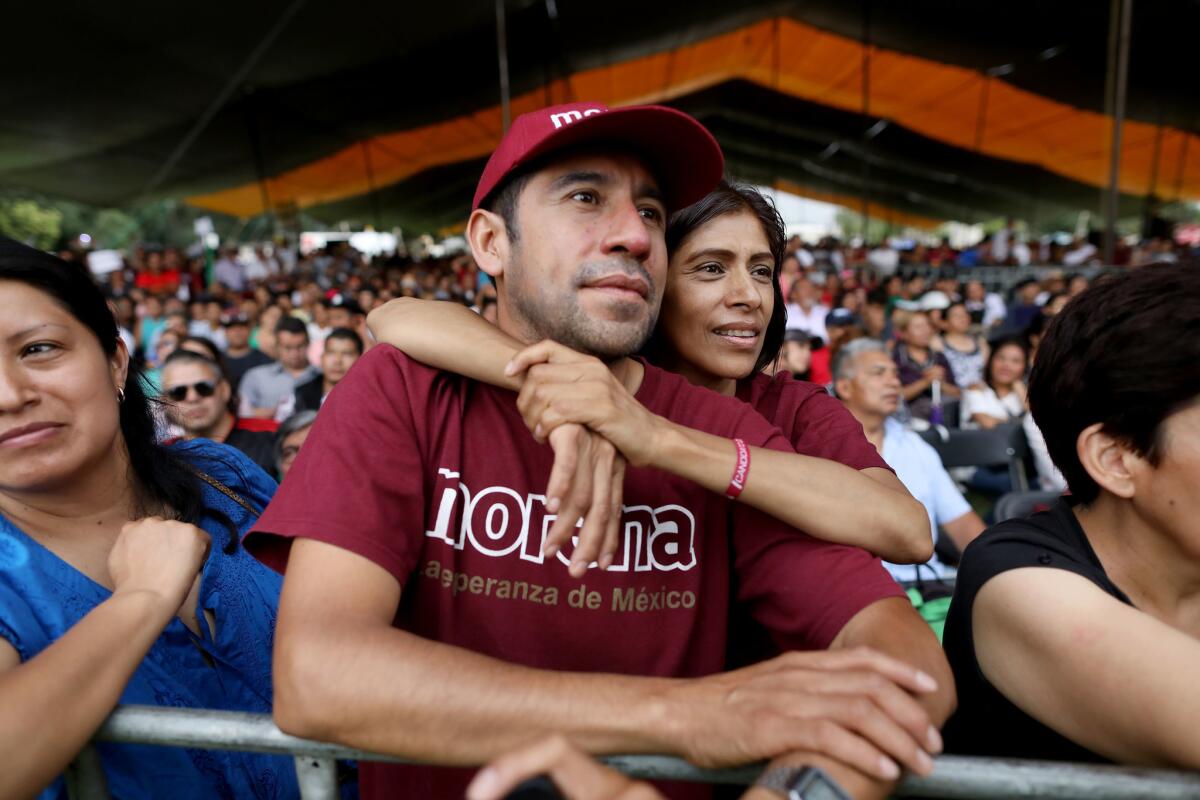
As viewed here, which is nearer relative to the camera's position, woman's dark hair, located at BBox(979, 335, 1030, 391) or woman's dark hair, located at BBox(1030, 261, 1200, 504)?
woman's dark hair, located at BBox(1030, 261, 1200, 504)

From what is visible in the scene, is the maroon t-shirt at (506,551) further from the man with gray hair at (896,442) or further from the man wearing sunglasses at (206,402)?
the man wearing sunglasses at (206,402)

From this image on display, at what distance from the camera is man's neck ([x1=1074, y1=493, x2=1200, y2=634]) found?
4.93 feet

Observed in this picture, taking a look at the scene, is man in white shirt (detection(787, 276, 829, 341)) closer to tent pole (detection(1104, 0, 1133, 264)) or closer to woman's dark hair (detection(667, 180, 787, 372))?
tent pole (detection(1104, 0, 1133, 264))

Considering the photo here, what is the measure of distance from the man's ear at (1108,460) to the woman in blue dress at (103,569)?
1712mm

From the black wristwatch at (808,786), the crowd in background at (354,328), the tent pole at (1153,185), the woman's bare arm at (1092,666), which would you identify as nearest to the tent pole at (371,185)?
the crowd in background at (354,328)

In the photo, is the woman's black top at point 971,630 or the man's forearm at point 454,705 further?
the woman's black top at point 971,630

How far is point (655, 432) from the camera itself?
4.50ft

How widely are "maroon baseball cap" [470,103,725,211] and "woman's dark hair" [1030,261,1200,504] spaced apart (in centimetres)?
79

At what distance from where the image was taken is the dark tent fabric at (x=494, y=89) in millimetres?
11859

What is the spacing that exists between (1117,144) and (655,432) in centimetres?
1257

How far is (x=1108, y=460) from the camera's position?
58.7 inches

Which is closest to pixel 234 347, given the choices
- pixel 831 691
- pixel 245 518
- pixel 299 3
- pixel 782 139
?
pixel 299 3

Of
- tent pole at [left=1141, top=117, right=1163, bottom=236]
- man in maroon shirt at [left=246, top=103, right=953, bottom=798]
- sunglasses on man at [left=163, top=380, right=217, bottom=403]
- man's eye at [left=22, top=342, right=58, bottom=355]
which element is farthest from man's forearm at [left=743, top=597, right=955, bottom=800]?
tent pole at [left=1141, top=117, right=1163, bottom=236]

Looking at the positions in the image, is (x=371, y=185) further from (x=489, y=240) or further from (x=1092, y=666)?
(x=1092, y=666)
